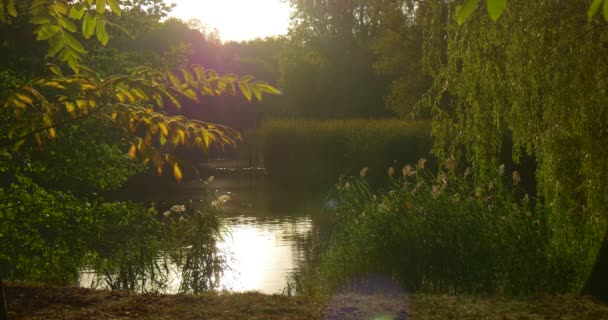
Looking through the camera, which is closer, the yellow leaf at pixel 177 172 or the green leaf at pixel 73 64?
the yellow leaf at pixel 177 172

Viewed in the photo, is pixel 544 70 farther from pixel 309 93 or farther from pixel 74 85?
pixel 309 93

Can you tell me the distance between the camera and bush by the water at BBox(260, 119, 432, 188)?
22875mm

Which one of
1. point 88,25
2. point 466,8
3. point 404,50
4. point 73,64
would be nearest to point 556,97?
point 73,64

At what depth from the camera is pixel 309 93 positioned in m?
40.9

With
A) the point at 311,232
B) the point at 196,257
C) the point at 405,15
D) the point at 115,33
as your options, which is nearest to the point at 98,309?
the point at 196,257

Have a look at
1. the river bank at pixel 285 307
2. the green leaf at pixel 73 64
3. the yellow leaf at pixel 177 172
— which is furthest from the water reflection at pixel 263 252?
the yellow leaf at pixel 177 172

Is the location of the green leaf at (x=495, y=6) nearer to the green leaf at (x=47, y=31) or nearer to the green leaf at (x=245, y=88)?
the green leaf at (x=245, y=88)

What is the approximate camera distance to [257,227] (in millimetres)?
16422

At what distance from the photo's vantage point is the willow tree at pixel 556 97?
25.7 feet

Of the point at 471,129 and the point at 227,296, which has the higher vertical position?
the point at 471,129

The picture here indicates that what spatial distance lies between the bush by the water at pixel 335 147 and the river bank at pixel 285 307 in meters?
15.6

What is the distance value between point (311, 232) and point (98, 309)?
9.51 m

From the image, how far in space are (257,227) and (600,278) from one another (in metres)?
10.4

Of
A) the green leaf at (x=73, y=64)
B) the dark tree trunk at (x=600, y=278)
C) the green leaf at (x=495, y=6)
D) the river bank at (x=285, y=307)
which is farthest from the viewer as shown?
the dark tree trunk at (x=600, y=278)
